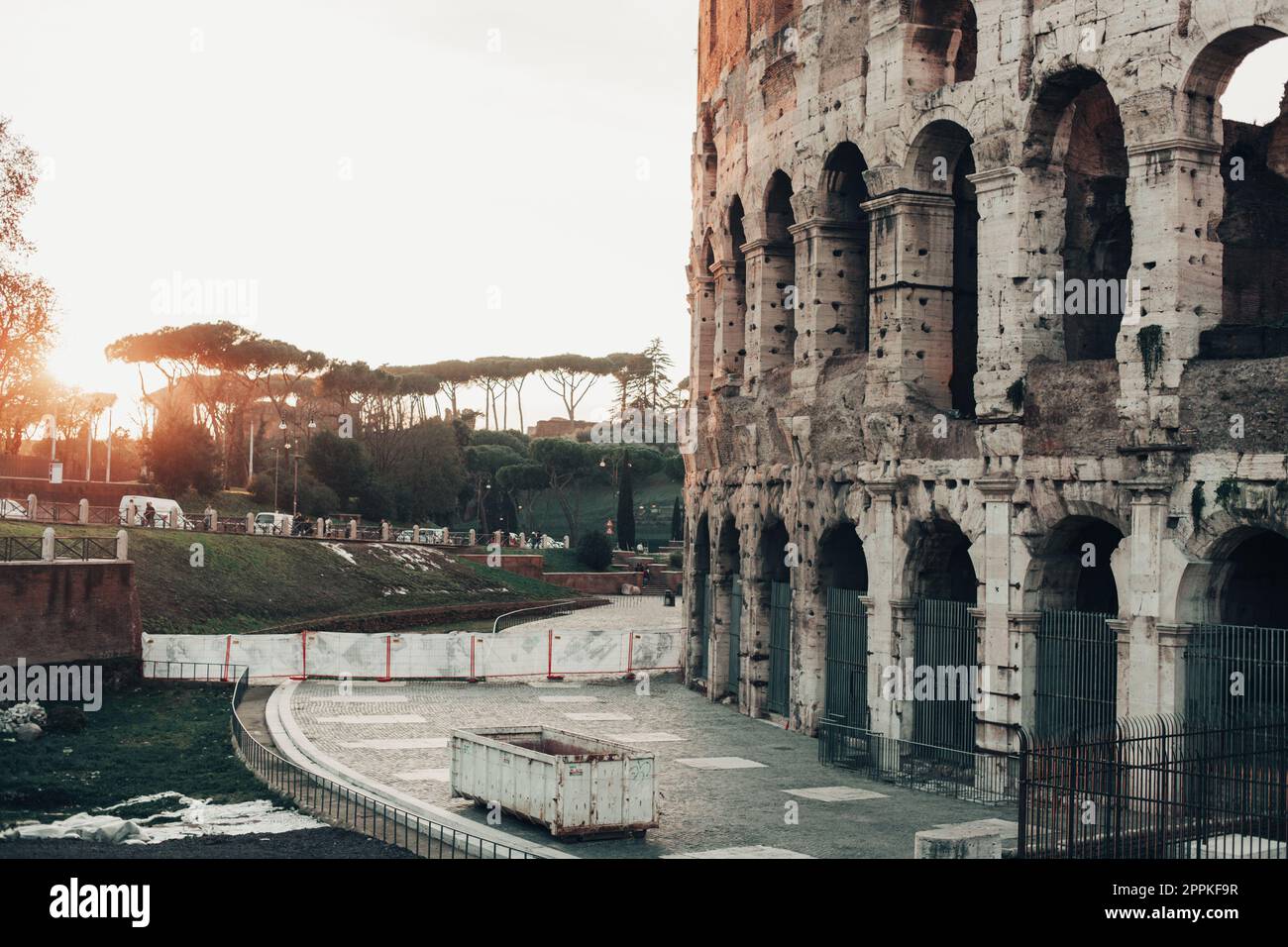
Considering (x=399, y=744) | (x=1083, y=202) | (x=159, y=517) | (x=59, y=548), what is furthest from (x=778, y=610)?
(x=159, y=517)

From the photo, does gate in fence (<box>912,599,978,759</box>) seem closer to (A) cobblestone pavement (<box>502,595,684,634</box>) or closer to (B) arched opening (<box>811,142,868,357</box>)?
(B) arched opening (<box>811,142,868,357</box>)

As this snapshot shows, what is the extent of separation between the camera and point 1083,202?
2225 cm

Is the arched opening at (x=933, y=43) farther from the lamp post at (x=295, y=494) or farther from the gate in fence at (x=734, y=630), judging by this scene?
the lamp post at (x=295, y=494)

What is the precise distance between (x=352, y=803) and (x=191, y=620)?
21.9 meters

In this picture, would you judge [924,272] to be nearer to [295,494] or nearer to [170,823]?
[170,823]


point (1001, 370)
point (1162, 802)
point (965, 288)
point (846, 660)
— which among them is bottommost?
point (1162, 802)

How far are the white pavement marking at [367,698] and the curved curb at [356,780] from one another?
885mm

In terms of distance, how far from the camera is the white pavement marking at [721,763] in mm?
22547

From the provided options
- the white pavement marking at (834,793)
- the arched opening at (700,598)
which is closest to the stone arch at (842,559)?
the arched opening at (700,598)

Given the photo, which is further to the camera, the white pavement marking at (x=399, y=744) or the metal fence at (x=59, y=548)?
the metal fence at (x=59, y=548)

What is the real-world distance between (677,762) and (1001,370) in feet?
26.9

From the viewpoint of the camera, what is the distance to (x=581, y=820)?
16641mm

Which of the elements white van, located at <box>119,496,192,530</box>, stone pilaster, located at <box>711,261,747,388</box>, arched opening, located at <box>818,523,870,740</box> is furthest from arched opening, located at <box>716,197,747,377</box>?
white van, located at <box>119,496,192,530</box>

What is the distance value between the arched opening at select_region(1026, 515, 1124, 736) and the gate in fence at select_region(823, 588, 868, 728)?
14.4 ft
